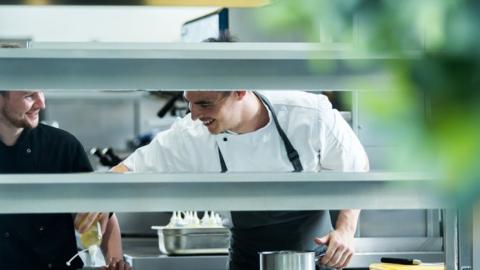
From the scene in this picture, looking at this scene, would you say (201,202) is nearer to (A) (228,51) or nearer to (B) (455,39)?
(A) (228,51)

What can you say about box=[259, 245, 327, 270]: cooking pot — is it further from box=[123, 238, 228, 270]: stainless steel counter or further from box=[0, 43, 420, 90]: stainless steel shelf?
box=[123, 238, 228, 270]: stainless steel counter

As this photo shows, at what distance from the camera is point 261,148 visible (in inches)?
121

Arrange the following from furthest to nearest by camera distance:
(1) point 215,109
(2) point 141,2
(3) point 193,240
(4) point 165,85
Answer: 1. (3) point 193,240
2. (1) point 215,109
3. (4) point 165,85
4. (2) point 141,2

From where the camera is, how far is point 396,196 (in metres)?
1.76

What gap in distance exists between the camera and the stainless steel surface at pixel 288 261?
2.05 meters

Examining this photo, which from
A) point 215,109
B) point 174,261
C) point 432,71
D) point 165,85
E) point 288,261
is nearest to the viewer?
point 432,71

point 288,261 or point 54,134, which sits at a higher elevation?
point 54,134

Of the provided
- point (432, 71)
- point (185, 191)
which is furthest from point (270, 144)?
point (432, 71)

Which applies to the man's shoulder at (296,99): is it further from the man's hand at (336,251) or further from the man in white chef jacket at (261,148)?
the man's hand at (336,251)

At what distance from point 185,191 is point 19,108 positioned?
1.50 metres

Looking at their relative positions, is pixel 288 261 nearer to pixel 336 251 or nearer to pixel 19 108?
pixel 336 251

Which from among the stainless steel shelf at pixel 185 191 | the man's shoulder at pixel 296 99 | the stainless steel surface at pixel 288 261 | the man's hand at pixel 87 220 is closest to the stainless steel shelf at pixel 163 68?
the stainless steel shelf at pixel 185 191

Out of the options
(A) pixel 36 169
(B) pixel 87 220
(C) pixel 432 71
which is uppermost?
(C) pixel 432 71

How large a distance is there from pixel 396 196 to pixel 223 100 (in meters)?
1.33
